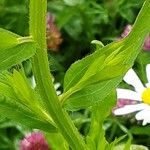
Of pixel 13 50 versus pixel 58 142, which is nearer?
pixel 13 50

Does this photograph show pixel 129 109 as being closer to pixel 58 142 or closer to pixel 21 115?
pixel 58 142

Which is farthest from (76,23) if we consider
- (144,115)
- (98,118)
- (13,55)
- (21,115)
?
(13,55)

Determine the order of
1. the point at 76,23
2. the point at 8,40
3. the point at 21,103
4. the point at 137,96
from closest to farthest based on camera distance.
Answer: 1. the point at 8,40
2. the point at 21,103
3. the point at 137,96
4. the point at 76,23

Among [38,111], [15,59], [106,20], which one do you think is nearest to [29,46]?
[15,59]

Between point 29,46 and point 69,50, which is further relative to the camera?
point 69,50

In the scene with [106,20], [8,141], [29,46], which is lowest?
[8,141]

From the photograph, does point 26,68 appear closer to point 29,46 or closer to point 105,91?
point 105,91

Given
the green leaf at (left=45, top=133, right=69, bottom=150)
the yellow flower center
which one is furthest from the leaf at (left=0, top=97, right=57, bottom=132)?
the yellow flower center
